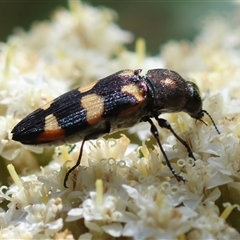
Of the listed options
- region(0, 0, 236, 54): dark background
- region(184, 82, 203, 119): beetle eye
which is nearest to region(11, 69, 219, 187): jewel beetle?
region(184, 82, 203, 119): beetle eye

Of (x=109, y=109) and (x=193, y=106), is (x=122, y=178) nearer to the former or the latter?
(x=109, y=109)

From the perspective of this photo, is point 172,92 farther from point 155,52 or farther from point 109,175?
point 155,52

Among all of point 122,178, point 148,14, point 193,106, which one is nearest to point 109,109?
point 122,178

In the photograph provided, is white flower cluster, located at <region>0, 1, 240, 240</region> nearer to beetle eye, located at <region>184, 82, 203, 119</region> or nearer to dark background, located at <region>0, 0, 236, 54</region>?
beetle eye, located at <region>184, 82, 203, 119</region>

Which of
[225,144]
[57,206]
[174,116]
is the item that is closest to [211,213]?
[225,144]

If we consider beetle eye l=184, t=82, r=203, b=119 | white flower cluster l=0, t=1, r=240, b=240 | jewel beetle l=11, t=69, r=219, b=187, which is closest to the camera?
white flower cluster l=0, t=1, r=240, b=240

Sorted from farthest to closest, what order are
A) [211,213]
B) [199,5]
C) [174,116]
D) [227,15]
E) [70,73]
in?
1. [199,5]
2. [227,15]
3. [70,73]
4. [174,116]
5. [211,213]
